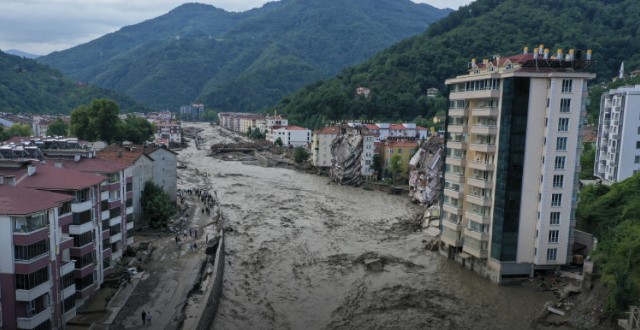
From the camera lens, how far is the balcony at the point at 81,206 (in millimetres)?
22344

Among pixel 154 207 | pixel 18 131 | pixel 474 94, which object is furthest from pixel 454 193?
pixel 18 131

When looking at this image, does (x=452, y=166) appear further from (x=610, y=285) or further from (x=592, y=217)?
(x=610, y=285)

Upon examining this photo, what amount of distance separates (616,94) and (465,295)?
1217 inches

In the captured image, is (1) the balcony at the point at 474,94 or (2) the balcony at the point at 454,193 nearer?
(1) the balcony at the point at 474,94

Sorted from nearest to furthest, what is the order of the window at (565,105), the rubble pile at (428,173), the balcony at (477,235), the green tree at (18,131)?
1. the window at (565,105)
2. the balcony at (477,235)
3. the rubble pile at (428,173)
4. the green tree at (18,131)

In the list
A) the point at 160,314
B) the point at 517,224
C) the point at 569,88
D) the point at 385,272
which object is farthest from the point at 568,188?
the point at 160,314

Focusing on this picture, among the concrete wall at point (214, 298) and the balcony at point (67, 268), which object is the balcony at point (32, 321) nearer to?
the balcony at point (67, 268)

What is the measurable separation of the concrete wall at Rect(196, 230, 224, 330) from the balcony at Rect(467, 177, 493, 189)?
1643 cm

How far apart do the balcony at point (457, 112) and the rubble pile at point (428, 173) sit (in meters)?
17.1

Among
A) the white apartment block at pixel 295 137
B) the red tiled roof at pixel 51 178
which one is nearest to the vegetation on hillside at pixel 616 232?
the red tiled roof at pixel 51 178

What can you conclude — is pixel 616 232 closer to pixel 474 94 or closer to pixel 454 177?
pixel 454 177

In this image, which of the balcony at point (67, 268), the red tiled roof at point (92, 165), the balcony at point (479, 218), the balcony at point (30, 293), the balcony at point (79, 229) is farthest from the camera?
the balcony at point (479, 218)

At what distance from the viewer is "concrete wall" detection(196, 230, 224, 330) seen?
74.2ft

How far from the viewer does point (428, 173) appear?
5291cm
